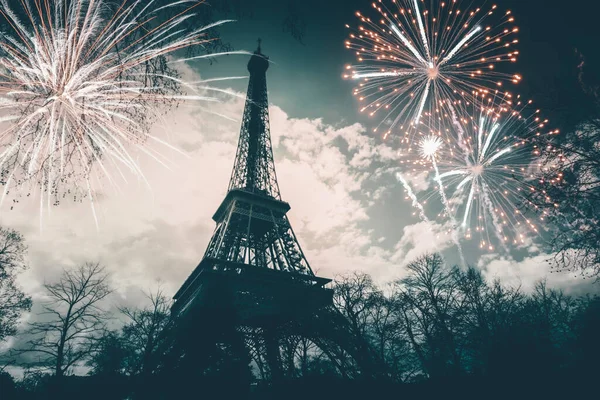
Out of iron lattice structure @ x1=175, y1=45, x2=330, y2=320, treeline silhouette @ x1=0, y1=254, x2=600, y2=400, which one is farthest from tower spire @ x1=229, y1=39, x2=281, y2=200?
treeline silhouette @ x1=0, y1=254, x2=600, y2=400

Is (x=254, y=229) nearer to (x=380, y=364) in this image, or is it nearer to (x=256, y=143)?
(x=256, y=143)

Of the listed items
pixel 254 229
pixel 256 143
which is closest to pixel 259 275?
pixel 254 229

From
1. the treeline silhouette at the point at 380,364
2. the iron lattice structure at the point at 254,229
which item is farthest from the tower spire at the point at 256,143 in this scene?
the treeline silhouette at the point at 380,364

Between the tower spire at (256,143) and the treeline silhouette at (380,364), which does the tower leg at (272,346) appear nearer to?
the treeline silhouette at (380,364)

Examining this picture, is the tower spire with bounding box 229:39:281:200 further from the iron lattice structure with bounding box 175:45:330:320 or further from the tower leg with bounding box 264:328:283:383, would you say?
the tower leg with bounding box 264:328:283:383

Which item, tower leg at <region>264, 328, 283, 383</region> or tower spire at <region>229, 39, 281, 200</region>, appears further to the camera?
tower spire at <region>229, 39, 281, 200</region>

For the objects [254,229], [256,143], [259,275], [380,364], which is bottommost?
[380,364]

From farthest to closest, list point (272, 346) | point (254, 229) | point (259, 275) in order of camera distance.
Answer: point (254, 229) → point (259, 275) → point (272, 346)

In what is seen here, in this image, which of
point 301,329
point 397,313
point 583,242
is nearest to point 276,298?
point 301,329

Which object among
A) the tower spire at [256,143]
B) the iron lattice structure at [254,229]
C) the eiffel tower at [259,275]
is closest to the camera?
the eiffel tower at [259,275]
